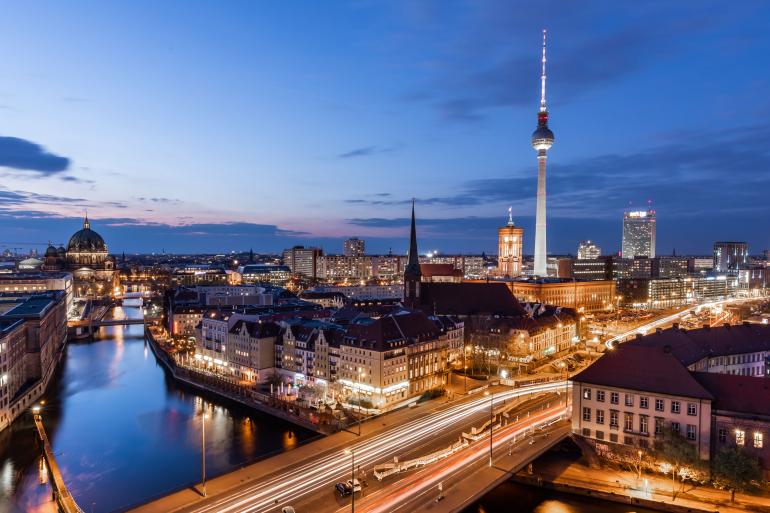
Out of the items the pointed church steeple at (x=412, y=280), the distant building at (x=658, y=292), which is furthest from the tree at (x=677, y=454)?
the distant building at (x=658, y=292)

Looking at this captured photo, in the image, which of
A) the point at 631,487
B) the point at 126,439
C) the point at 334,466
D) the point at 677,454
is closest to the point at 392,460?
the point at 334,466

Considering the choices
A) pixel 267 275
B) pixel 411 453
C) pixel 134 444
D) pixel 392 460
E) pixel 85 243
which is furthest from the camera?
→ pixel 267 275

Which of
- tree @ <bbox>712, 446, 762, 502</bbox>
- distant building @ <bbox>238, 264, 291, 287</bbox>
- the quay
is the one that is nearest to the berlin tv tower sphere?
distant building @ <bbox>238, 264, 291, 287</bbox>

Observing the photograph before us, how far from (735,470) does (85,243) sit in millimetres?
163671

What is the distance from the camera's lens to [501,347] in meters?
57.0

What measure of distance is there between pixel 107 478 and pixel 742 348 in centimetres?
4788

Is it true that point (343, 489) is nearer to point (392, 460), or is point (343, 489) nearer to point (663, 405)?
point (392, 460)

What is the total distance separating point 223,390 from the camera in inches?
1999

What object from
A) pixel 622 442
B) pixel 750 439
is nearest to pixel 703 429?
pixel 750 439

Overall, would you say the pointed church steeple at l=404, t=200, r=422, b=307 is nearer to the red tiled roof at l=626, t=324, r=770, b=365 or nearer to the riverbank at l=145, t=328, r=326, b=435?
the riverbank at l=145, t=328, r=326, b=435

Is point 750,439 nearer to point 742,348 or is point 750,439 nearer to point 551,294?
point 742,348

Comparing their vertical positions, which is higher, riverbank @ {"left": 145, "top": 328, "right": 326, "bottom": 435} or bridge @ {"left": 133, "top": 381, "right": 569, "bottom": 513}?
bridge @ {"left": 133, "top": 381, "right": 569, "bottom": 513}

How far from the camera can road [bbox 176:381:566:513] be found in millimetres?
23031

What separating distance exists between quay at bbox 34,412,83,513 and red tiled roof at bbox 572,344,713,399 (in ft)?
93.9
